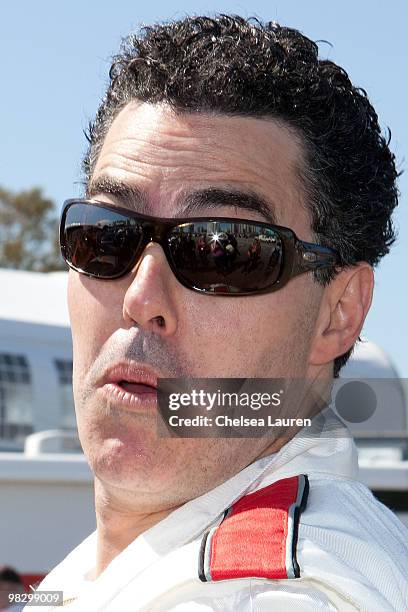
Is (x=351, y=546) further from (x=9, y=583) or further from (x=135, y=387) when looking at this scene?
(x=9, y=583)

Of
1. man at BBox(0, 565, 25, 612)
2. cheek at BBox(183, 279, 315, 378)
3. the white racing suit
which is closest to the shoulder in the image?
the white racing suit

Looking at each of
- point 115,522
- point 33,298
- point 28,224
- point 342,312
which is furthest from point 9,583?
point 28,224

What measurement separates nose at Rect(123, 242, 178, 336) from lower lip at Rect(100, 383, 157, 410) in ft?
0.36

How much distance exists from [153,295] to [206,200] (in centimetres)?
21

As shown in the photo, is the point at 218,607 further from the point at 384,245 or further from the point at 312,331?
the point at 384,245

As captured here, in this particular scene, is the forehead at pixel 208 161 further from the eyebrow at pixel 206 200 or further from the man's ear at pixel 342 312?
the man's ear at pixel 342 312

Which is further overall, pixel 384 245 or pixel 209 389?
pixel 384 245

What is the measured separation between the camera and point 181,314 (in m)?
1.81

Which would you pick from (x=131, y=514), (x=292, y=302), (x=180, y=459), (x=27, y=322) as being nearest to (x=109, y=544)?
(x=131, y=514)

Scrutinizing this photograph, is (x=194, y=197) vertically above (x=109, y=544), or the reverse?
(x=194, y=197)

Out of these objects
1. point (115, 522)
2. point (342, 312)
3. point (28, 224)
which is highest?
point (28, 224)

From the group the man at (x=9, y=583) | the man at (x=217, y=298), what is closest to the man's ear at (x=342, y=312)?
the man at (x=217, y=298)

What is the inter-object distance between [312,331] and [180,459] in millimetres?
380

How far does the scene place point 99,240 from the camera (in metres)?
1.92
